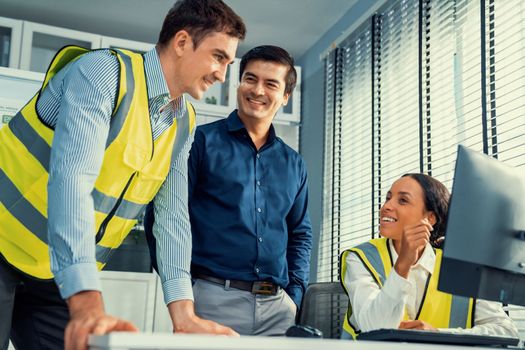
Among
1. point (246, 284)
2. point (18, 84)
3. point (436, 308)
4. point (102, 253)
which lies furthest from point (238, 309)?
point (18, 84)

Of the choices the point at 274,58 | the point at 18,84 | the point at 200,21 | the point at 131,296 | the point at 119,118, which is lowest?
the point at 131,296

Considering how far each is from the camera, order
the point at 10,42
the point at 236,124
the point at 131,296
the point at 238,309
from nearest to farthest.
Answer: the point at 238,309, the point at 236,124, the point at 131,296, the point at 10,42

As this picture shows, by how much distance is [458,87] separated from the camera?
2.97 metres

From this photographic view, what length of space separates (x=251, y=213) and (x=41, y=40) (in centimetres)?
283

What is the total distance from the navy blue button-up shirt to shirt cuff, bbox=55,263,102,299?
967 mm

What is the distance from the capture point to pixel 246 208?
2113mm

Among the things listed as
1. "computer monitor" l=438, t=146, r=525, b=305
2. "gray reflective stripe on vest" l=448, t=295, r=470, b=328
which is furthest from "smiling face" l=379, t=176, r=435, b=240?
"computer monitor" l=438, t=146, r=525, b=305

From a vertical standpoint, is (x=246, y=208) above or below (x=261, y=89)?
below

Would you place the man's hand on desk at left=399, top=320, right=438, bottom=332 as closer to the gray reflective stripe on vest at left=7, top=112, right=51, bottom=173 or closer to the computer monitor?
the computer monitor

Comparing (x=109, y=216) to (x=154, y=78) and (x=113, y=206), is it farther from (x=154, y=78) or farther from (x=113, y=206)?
(x=154, y=78)

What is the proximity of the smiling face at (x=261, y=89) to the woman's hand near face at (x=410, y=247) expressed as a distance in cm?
74

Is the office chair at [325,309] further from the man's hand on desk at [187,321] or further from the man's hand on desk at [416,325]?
the man's hand on desk at [187,321]

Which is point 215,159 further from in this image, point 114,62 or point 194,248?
point 114,62

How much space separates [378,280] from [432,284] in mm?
157
